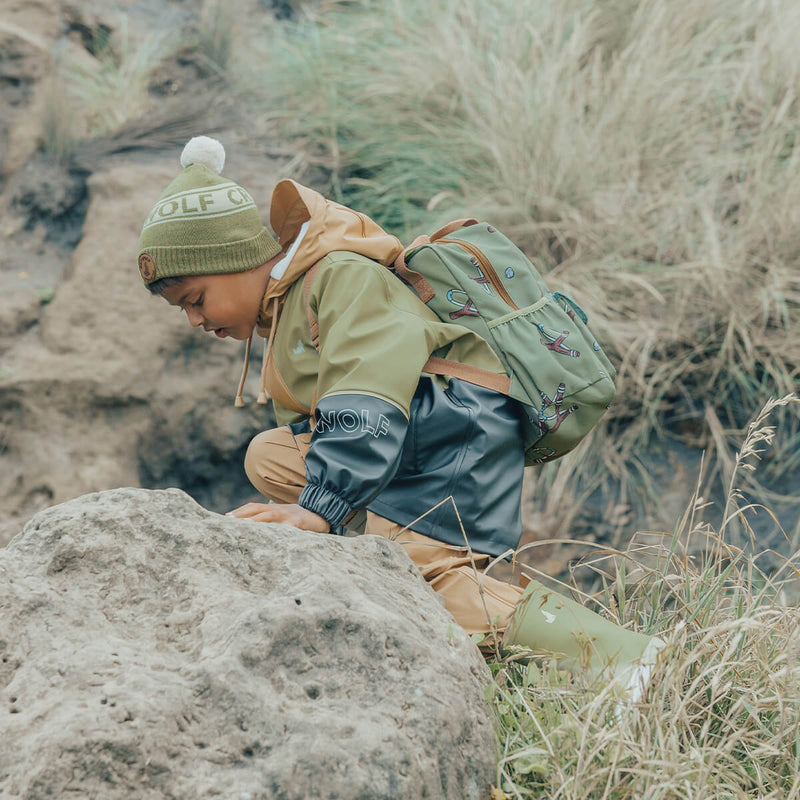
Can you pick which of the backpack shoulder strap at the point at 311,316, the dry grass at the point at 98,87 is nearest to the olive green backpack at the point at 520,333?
the backpack shoulder strap at the point at 311,316

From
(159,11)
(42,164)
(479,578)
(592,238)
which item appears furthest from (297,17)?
(479,578)

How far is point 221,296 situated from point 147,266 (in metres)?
0.20

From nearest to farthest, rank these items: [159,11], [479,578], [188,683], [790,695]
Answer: [188,683] < [790,695] < [479,578] < [159,11]

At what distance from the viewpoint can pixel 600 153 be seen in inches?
193

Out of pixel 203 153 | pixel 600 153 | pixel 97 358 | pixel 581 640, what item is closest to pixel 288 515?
pixel 581 640

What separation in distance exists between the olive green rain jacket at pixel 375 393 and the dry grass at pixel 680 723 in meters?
0.42

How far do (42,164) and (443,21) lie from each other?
2474 mm

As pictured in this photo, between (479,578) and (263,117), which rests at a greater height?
(479,578)

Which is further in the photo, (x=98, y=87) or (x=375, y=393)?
(x=98, y=87)

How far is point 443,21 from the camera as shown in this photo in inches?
215

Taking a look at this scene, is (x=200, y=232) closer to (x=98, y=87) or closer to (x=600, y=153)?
(x=600, y=153)

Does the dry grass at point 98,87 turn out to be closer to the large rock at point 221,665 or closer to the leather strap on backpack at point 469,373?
the leather strap on backpack at point 469,373

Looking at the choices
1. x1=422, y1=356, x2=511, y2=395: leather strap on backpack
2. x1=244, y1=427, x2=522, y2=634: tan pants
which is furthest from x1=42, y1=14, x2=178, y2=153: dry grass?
x1=422, y1=356, x2=511, y2=395: leather strap on backpack

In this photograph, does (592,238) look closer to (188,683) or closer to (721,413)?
(721,413)
